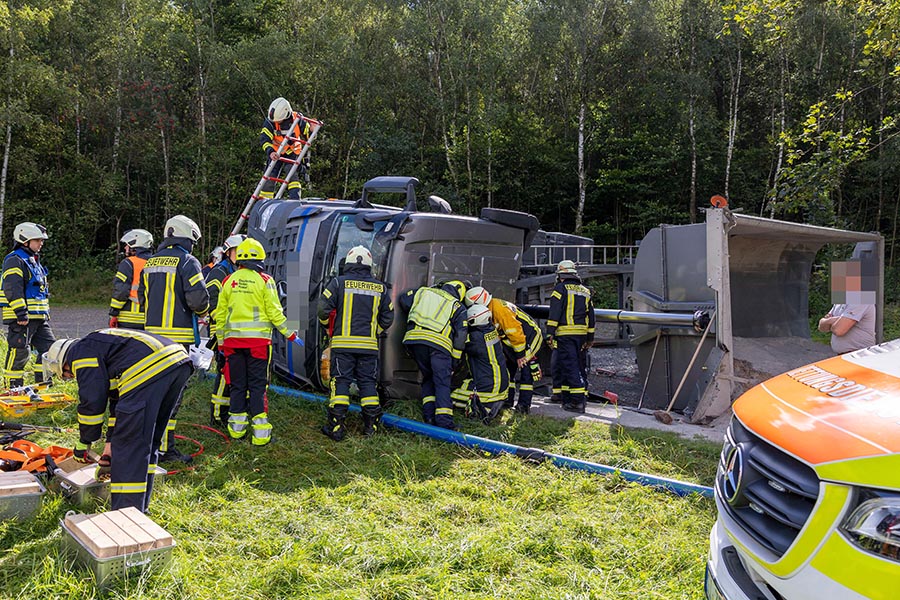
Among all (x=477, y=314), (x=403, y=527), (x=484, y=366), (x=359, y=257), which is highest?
(x=359, y=257)

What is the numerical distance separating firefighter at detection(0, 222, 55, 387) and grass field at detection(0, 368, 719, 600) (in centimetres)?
203

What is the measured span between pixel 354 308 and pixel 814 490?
14.6ft

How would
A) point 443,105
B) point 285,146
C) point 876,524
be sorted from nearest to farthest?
point 876,524 < point 285,146 < point 443,105

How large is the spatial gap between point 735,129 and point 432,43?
10988mm

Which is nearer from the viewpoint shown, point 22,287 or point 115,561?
point 115,561

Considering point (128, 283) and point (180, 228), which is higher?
point (180, 228)

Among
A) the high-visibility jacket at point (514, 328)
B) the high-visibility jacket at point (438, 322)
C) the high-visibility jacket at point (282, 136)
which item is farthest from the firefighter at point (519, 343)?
the high-visibility jacket at point (282, 136)

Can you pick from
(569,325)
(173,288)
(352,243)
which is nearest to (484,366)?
(569,325)

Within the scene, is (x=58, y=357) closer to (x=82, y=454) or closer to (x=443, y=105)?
(x=82, y=454)

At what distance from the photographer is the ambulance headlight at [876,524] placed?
4.91 ft

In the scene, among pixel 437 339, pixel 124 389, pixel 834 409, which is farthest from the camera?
pixel 437 339

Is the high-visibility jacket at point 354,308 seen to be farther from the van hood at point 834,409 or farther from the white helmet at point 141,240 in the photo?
the van hood at point 834,409

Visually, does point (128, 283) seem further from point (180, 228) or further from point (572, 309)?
point (572, 309)

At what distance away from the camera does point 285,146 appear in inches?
362
